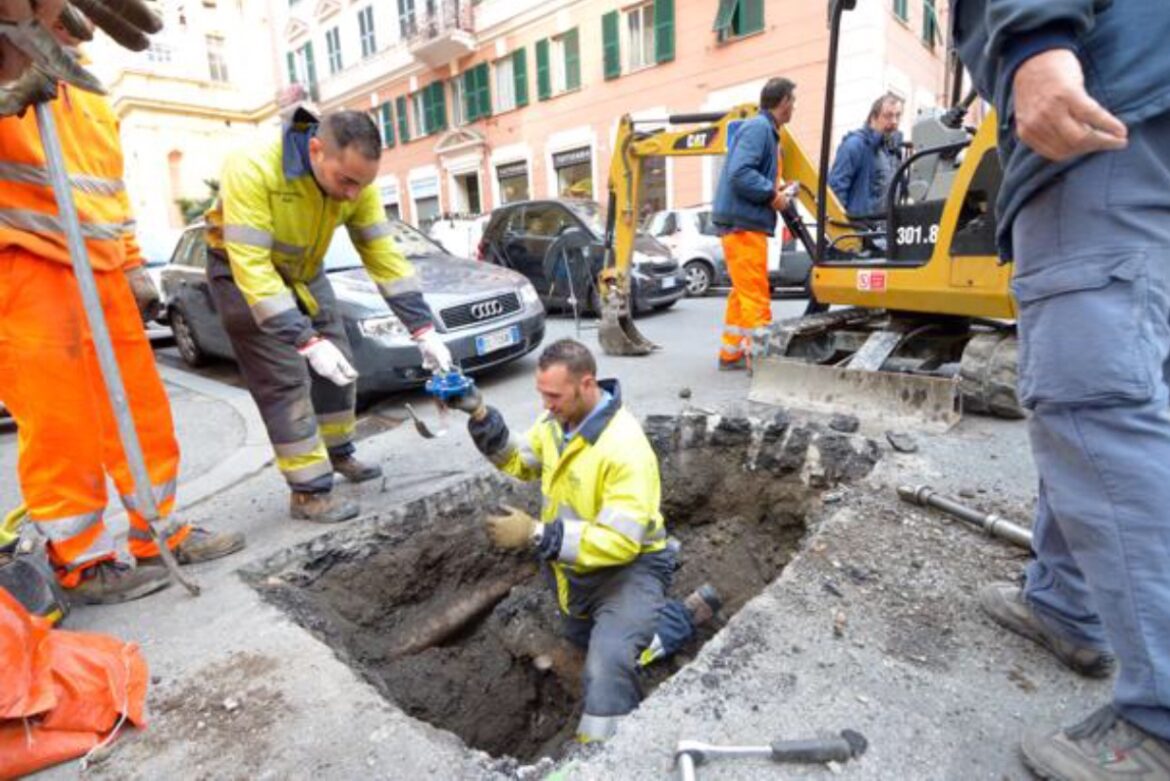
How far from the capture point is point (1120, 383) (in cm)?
133

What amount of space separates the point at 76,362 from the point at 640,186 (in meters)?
4.97

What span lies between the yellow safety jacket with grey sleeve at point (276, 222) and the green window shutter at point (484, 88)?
70.1 ft

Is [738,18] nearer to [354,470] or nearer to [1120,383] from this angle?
[354,470]

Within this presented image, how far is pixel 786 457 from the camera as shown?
3639 millimetres

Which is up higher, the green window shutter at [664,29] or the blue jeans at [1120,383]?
the green window shutter at [664,29]

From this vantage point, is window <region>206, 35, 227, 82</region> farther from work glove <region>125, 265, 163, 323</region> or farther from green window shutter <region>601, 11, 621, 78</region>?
work glove <region>125, 265, 163, 323</region>

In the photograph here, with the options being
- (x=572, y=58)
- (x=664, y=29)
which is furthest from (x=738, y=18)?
(x=572, y=58)

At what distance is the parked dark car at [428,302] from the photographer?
5156mm

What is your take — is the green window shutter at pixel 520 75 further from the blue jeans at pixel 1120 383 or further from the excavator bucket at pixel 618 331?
the blue jeans at pixel 1120 383

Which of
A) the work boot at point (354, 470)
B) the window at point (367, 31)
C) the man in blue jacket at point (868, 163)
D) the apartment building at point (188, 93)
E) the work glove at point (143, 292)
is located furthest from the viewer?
the apartment building at point (188, 93)

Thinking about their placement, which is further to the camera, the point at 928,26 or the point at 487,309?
the point at 928,26

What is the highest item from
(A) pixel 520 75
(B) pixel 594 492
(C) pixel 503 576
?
(A) pixel 520 75

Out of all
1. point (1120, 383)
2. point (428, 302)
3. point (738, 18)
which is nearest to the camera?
point (1120, 383)

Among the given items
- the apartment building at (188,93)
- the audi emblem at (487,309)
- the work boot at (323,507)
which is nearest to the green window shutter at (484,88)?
the apartment building at (188,93)
